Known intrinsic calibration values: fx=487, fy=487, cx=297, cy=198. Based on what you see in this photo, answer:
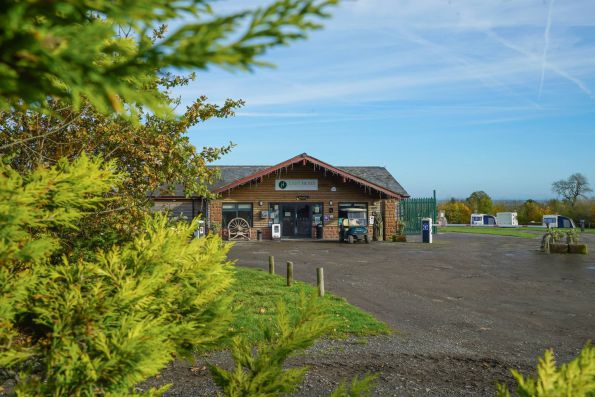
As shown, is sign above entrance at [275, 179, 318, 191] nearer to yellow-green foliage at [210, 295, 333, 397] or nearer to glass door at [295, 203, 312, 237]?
glass door at [295, 203, 312, 237]

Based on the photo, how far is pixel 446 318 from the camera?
11.4m

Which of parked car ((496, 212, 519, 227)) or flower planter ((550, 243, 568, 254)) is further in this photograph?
parked car ((496, 212, 519, 227))

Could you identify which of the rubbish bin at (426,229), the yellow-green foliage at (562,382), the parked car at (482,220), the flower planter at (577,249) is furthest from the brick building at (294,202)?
the yellow-green foliage at (562,382)

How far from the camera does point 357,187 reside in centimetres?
3544

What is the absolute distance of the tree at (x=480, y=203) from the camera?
58.8 meters

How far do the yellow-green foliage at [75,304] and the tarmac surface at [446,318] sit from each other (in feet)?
15.0

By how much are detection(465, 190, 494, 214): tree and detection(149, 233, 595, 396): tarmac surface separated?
36.9 metres

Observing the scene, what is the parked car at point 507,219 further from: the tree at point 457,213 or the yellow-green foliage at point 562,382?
the yellow-green foliage at point 562,382

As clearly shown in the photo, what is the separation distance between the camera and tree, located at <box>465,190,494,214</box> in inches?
2314

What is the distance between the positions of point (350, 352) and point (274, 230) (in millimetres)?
25683

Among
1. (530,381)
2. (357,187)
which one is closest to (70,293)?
(530,381)

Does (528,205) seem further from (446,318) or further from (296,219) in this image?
(446,318)

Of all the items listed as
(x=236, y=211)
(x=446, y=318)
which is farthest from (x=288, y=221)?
(x=446, y=318)

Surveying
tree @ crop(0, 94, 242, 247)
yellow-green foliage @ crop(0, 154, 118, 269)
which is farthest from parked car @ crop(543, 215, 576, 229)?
yellow-green foliage @ crop(0, 154, 118, 269)
